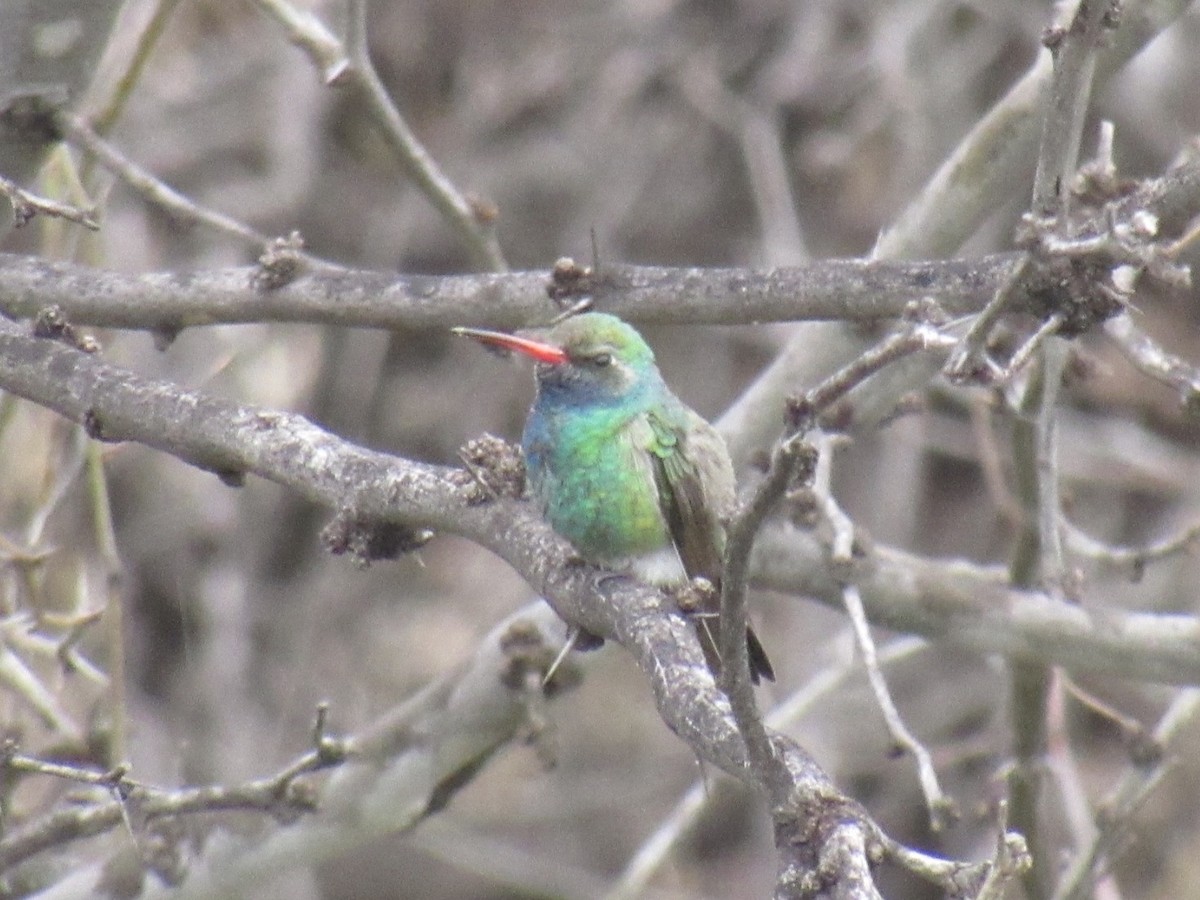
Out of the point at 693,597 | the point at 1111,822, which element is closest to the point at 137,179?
the point at 693,597

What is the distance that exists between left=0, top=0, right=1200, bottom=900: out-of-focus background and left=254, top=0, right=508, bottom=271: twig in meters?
3.13

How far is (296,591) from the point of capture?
838 cm

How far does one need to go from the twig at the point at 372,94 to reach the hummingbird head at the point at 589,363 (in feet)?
1.02

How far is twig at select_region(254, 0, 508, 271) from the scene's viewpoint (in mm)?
4219

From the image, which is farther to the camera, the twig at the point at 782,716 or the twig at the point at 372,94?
the twig at the point at 782,716

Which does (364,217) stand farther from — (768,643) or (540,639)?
(540,639)

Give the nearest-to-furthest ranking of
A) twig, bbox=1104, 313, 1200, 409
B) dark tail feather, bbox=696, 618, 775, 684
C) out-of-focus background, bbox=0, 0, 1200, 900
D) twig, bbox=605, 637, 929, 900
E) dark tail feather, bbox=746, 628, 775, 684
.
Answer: twig, bbox=1104, 313, 1200, 409, dark tail feather, bbox=696, 618, 775, 684, dark tail feather, bbox=746, 628, 775, 684, twig, bbox=605, 637, 929, 900, out-of-focus background, bbox=0, 0, 1200, 900

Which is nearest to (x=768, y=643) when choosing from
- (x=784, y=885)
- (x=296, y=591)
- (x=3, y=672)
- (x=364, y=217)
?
(x=296, y=591)

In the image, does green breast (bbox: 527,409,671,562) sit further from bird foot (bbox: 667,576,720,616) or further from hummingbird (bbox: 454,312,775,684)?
bird foot (bbox: 667,576,720,616)

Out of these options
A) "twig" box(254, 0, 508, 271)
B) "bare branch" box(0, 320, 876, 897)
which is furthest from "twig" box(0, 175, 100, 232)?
"twig" box(254, 0, 508, 271)

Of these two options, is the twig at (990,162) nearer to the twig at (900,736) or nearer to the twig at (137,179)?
the twig at (900,736)

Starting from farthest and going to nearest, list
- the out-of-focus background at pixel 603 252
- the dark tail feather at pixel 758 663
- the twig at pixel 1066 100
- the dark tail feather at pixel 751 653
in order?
the out-of-focus background at pixel 603 252, the dark tail feather at pixel 758 663, the dark tail feather at pixel 751 653, the twig at pixel 1066 100

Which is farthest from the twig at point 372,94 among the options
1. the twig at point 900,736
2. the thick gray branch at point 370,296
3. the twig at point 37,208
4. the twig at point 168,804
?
the twig at point 168,804

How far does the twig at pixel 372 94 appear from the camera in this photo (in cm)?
422
